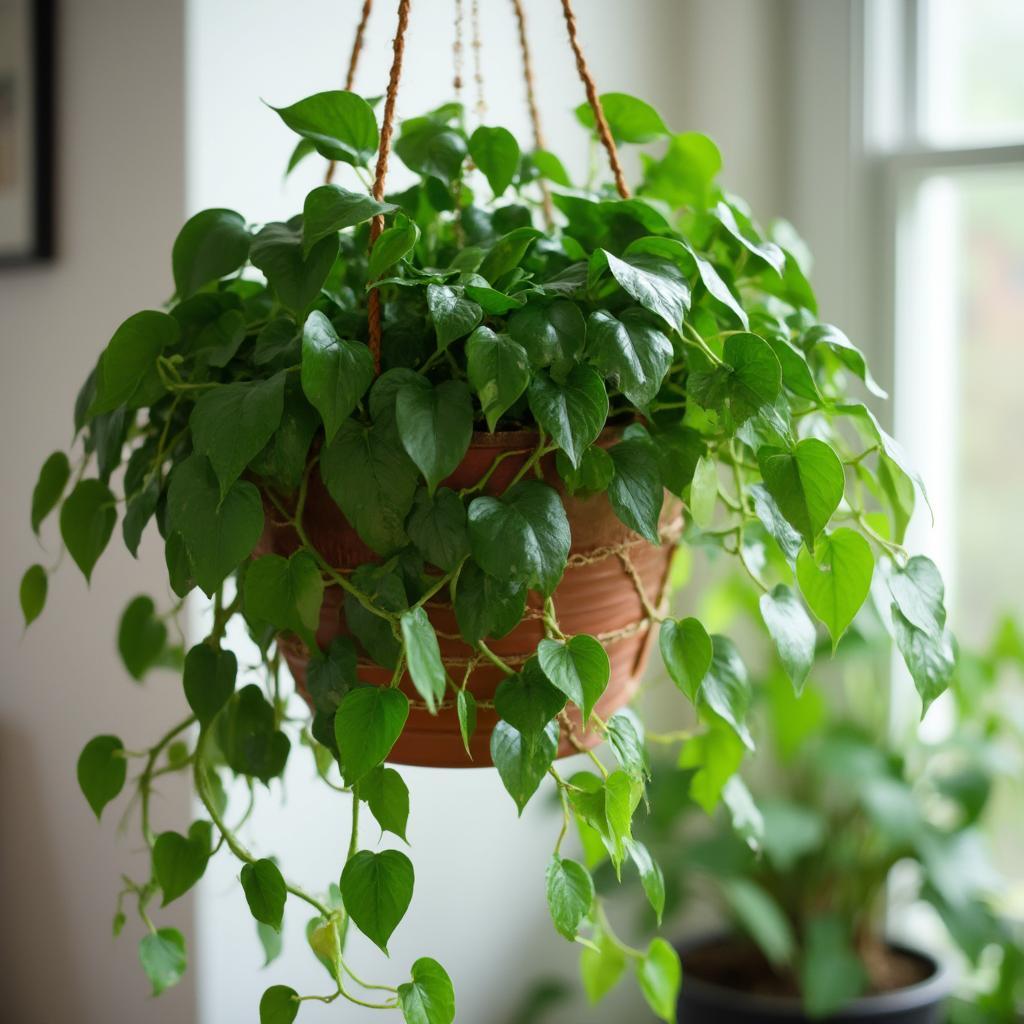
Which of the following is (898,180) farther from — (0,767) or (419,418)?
(0,767)

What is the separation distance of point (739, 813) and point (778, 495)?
0.35 metres

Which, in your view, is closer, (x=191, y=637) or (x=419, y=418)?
(x=419, y=418)

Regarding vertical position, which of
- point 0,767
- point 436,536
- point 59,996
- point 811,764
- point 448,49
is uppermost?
point 448,49

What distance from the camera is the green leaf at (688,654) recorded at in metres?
0.68

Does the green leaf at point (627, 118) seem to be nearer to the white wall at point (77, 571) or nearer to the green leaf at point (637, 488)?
the green leaf at point (637, 488)

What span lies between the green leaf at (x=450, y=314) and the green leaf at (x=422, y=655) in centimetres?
14

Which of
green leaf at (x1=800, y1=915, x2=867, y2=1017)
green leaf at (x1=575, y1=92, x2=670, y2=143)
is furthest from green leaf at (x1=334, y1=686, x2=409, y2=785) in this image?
green leaf at (x1=800, y1=915, x2=867, y2=1017)

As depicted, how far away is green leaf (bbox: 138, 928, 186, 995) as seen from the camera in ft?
2.70

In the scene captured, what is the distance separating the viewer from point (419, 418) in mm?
588

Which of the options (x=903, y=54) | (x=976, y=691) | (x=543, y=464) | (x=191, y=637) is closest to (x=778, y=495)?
(x=543, y=464)

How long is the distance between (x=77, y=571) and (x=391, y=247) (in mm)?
852

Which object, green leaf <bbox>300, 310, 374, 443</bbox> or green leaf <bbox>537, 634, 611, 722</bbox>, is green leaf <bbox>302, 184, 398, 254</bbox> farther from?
green leaf <bbox>537, 634, 611, 722</bbox>

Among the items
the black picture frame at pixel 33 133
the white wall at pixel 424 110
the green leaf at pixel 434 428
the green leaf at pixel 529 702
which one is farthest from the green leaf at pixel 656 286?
the black picture frame at pixel 33 133

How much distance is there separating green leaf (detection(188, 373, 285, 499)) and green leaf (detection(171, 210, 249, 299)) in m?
0.15
